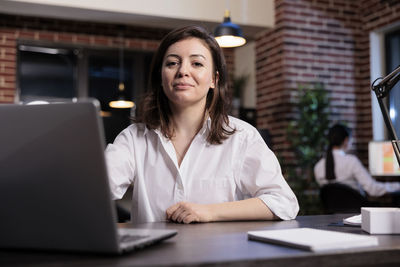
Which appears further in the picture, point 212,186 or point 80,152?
point 212,186

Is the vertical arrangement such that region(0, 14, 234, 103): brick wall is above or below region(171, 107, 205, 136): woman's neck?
above

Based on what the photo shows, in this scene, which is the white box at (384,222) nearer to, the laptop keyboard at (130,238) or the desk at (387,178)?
the laptop keyboard at (130,238)

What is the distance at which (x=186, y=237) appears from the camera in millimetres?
1006

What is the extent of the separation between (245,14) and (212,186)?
4.29 metres

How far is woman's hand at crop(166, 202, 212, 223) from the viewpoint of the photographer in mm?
1340

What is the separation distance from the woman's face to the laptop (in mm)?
964

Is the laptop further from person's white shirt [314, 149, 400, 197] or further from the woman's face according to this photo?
person's white shirt [314, 149, 400, 197]

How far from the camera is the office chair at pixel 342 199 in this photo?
3943mm

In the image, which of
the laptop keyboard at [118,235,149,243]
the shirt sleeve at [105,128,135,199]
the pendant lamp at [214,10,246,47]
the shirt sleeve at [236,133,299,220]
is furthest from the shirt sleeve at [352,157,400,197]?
the laptop keyboard at [118,235,149,243]

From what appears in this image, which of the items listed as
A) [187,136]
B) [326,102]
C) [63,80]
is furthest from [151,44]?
[187,136]

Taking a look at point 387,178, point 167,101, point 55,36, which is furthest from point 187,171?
point 55,36

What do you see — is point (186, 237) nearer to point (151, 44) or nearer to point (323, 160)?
point (323, 160)

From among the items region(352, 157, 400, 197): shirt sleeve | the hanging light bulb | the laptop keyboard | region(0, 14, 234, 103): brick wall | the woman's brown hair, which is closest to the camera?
the laptop keyboard

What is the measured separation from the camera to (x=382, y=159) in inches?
199
